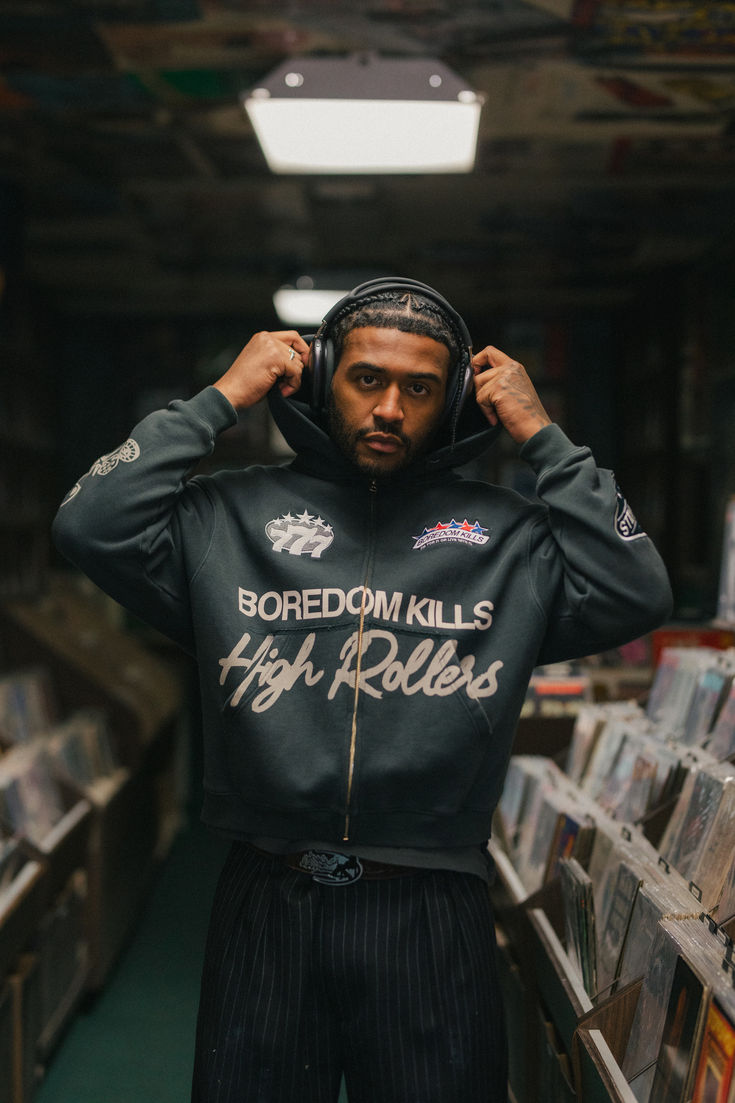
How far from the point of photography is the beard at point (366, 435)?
154cm

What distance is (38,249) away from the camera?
5.57 metres

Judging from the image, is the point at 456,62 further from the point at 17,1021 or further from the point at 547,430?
the point at 17,1021

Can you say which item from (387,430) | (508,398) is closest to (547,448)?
(508,398)

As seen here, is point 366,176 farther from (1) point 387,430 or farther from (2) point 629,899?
(2) point 629,899

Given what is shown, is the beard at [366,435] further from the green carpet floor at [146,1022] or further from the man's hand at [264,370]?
the green carpet floor at [146,1022]

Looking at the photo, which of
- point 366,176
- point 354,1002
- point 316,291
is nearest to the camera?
point 354,1002

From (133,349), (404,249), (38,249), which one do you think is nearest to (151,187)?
(38,249)

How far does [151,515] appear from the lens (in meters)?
1.50

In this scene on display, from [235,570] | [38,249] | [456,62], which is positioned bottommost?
[235,570]

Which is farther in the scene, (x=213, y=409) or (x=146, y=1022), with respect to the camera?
(x=146, y=1022)

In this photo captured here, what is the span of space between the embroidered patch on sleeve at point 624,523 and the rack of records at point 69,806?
1.79m

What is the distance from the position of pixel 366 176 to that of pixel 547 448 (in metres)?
3.27

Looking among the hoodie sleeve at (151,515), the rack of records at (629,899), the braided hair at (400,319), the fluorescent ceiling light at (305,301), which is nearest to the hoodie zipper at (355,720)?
the hoodie sleeve at (151,515)

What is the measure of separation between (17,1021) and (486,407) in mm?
1976
